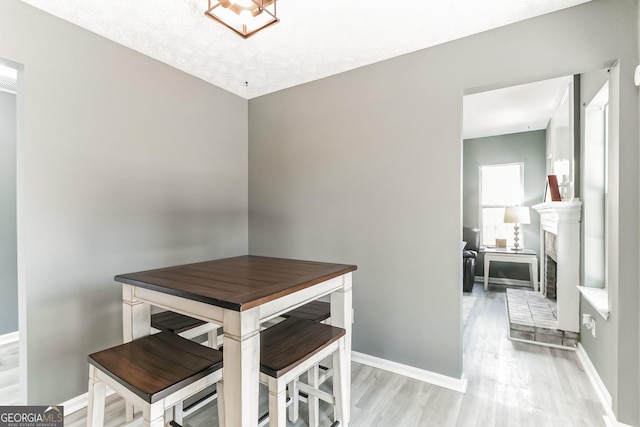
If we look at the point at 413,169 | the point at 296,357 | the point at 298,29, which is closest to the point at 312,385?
the point at 296,357

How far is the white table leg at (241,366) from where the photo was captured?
112 centimetres

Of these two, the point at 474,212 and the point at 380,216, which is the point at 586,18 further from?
→ the point at 474,212

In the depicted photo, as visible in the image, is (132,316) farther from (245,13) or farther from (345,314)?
(245,13)

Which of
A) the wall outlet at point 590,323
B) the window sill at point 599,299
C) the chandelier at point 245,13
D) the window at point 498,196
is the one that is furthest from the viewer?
the window at point 498,196

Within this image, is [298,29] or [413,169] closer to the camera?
[298,29]

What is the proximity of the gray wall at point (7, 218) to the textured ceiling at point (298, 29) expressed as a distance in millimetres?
1684

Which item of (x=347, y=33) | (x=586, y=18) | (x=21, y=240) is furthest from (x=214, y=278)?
(x=586, y=18)

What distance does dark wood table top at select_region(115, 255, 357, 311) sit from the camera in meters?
1.17

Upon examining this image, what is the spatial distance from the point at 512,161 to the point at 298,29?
459 centimetres

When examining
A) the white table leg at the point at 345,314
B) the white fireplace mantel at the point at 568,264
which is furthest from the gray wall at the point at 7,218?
the white fireplace mantel at the point at 568,264

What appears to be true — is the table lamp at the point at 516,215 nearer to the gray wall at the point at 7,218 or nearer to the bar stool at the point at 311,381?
the bar stool at the point at 311,381

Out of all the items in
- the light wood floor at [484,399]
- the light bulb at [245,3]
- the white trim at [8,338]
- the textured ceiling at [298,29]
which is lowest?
the light wood floor at [484,399]

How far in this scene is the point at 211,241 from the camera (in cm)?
287

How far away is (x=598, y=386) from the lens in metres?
2.09
